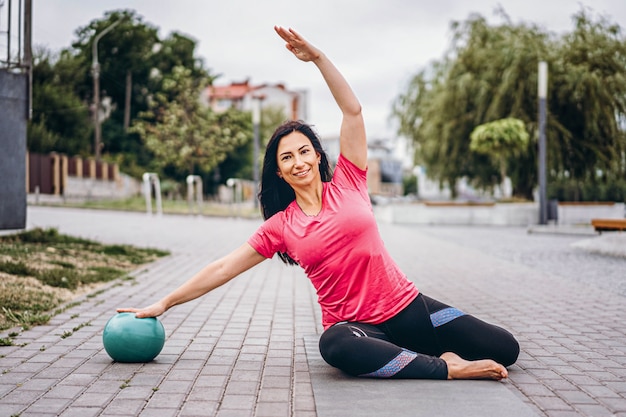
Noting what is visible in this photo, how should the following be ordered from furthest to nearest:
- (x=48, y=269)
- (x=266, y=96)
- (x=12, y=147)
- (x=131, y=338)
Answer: (x=266, y=96)
(x=12, y=147)
(x=48, y=269)
(x=131, y=338)

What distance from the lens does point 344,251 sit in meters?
4.21

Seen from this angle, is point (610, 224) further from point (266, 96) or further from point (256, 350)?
point (266, 96)

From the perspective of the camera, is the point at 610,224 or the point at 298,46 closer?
the point at 298,46

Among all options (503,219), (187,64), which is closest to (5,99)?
(503,219)

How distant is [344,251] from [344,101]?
0.87 metres

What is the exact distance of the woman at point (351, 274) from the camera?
4.15 m

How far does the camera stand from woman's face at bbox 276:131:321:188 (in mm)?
4301

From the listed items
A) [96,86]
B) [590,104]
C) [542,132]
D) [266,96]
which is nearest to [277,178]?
[542,132]

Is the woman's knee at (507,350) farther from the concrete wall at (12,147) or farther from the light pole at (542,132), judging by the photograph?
the light pole at (542,132)

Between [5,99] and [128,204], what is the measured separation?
23904 mm

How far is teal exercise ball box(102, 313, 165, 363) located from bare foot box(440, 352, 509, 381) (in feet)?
6.01

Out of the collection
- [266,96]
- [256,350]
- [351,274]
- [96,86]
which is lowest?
[256,350]

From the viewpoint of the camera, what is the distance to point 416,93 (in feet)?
105

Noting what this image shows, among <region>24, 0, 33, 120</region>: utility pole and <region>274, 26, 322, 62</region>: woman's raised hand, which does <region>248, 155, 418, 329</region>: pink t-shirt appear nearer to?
<region>274, 26, 322, 62</region>: woman's raised hand
